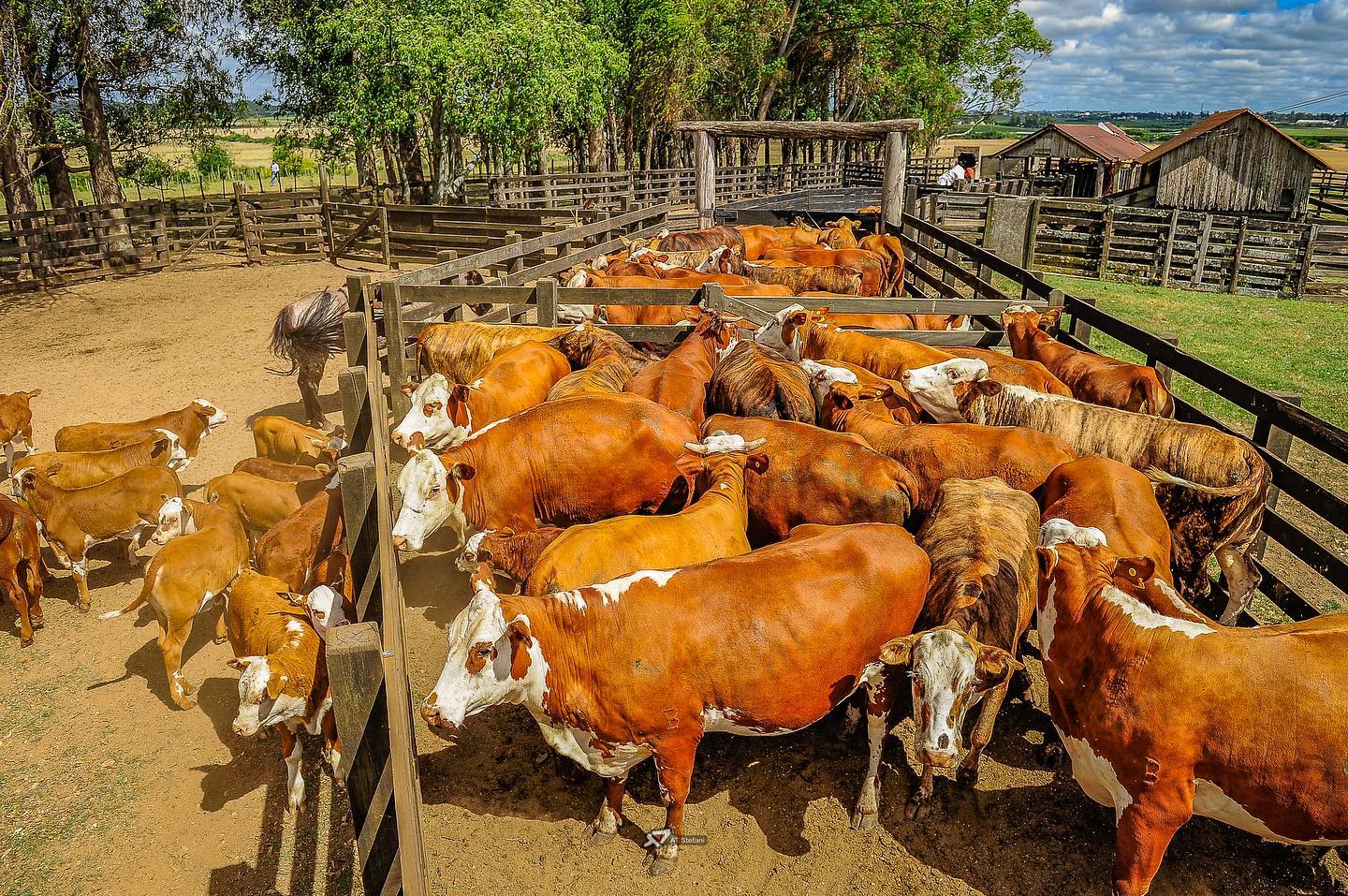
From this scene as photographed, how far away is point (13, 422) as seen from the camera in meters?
8.32

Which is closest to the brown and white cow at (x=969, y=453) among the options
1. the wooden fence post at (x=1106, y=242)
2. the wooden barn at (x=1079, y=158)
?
the wooden fence post at (x=1106, y=242)

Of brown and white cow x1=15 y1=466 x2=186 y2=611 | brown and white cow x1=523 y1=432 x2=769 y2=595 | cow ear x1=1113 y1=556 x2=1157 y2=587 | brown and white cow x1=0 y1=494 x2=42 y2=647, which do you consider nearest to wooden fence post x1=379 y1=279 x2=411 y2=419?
brown and white cow x1=15 y1=466 x2=186 y2=611

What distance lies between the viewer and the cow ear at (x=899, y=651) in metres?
3.64

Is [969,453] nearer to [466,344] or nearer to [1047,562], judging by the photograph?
[1047,562]

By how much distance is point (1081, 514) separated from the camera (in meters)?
4.67

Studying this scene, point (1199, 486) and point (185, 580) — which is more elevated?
point (1199, 486)

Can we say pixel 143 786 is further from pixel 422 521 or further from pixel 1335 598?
pixel 1335 598

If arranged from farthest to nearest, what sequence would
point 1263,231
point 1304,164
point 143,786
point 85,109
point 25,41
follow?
point 1304,164, point 85,109, point 1263,231, point 25,41, point 143,786

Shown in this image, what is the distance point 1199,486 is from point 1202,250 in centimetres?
1786

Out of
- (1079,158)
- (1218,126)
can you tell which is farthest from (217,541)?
(1079,158)

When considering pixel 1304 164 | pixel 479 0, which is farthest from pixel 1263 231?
pixel 479 0

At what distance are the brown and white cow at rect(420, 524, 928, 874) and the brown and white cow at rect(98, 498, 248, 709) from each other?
2484mm

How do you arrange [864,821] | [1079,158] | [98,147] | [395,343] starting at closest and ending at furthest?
[864,821] → [395,343] → [98,147] → [1079,158]

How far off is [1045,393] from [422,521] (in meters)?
4.53
